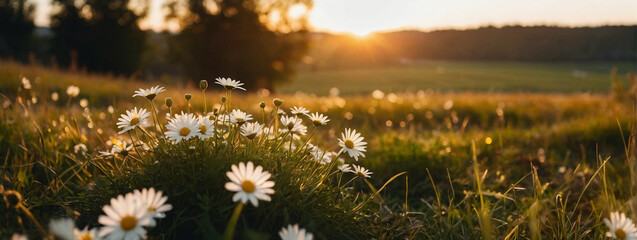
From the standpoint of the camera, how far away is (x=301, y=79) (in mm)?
42281

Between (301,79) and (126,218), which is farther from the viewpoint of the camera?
(301,79)

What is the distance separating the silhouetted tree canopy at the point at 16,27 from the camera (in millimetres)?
35875

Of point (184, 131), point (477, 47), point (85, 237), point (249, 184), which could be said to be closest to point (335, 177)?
point (184, 131)

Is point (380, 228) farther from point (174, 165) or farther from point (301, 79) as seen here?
point (301, 79)

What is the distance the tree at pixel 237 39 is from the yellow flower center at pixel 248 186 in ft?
78.0

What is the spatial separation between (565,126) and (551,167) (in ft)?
5.73

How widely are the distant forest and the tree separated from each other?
18026 mm

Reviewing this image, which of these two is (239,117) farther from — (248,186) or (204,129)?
(248,186)

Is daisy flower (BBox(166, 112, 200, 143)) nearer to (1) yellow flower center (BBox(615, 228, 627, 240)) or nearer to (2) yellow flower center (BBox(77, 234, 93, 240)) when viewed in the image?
(2) yellow flower center (BBox(77, 234, 93, 240))

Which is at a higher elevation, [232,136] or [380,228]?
[232,136]

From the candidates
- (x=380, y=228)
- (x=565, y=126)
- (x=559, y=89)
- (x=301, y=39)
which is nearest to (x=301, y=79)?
(x=301, y=39)

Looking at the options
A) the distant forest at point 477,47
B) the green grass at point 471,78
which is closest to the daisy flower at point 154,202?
the green grass at point 471,78

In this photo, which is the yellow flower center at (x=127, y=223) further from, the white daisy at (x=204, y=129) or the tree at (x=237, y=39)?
the tree at (x=237, y=39)

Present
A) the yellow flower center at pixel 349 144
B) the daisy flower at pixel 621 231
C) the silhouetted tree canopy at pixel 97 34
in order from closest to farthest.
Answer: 1. the daisy flower at pixel 621 231
2. the yellow flower center at pixel 349 144
3. the silhouetted tree canopy at pixel 97 34
